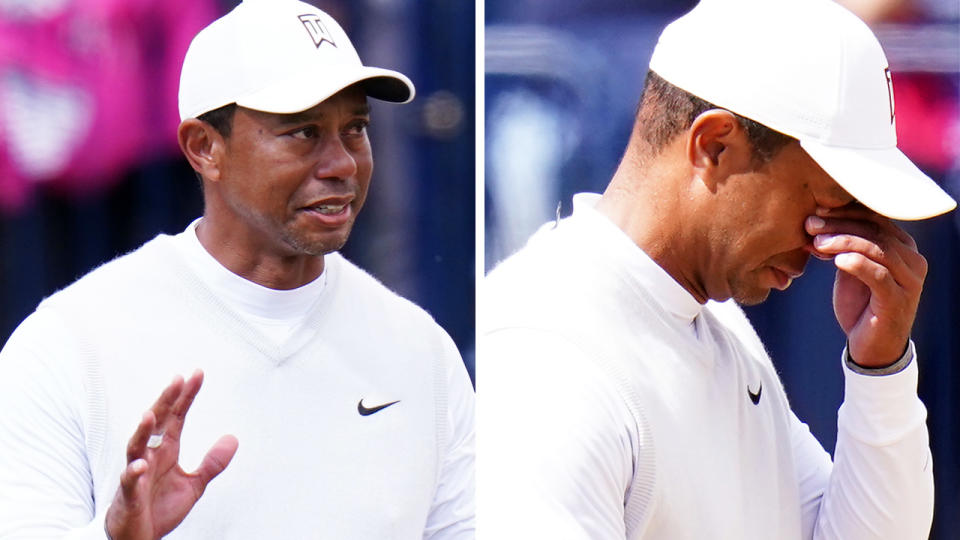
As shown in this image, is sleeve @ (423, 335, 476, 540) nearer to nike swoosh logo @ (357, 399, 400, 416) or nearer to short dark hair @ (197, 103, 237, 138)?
nike swoosh logo @ (357, 399, 400, 416)

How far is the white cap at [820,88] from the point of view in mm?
1372

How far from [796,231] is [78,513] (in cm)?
90

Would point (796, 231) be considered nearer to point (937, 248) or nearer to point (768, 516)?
point (768, 516)

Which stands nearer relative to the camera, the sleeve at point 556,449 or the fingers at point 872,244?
the sleeve at point 556,449

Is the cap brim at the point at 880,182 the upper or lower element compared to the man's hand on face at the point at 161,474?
upper

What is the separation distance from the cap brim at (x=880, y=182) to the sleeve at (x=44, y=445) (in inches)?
36.0

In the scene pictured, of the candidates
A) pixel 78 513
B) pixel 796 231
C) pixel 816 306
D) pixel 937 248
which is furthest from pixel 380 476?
pixel 937 248

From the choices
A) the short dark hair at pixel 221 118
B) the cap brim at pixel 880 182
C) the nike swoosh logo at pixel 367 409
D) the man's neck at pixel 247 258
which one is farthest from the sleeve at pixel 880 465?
the short dark hair at pixel 221 118

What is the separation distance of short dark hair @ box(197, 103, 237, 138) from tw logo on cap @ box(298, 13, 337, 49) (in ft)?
0.48

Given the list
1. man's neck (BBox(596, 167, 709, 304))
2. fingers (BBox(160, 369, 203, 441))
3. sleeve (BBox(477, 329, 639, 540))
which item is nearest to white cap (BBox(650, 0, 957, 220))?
man's neck (BBox(596, 167, 709, 304))

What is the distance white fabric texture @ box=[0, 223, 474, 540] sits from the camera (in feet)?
4.57

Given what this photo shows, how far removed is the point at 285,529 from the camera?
149 cm

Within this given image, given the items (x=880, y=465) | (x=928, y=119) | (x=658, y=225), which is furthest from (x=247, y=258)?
(x=928, y=119)

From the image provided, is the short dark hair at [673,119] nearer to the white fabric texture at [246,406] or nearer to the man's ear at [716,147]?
the man's ear at [716,147]
